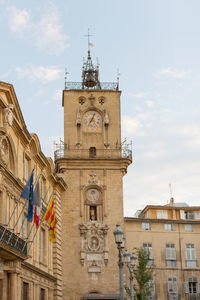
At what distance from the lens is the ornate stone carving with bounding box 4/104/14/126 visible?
27078 mm

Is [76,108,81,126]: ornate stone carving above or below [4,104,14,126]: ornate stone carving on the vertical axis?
above

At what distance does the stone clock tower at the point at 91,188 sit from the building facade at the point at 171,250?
4.66m

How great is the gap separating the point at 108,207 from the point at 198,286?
1110cm

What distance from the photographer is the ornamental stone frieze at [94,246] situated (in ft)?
133

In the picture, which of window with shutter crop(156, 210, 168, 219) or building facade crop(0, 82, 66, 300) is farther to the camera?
window with shutter crop(156, 210, 168, 219)

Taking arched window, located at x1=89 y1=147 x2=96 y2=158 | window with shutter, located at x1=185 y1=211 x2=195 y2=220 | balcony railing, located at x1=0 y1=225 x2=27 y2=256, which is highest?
arched window, located at x1=89 y1=147 x2=96 y2=158

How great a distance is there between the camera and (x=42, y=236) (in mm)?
35656

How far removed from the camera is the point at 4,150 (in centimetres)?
2794

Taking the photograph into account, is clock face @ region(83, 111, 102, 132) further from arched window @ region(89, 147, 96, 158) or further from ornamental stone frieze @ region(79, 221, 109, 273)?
ornamental stone frieze @ region(79, 221, 109, 273)

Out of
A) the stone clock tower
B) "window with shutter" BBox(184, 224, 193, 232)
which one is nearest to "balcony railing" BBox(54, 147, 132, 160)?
the stone clock tower

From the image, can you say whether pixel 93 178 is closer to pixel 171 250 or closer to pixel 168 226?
pixel 168 226

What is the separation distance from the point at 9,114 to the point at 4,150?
2022 mm

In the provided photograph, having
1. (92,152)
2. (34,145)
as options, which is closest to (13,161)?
(34,145)

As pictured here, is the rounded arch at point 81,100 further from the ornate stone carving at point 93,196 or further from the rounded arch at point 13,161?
the rounded arch at point 13,161
